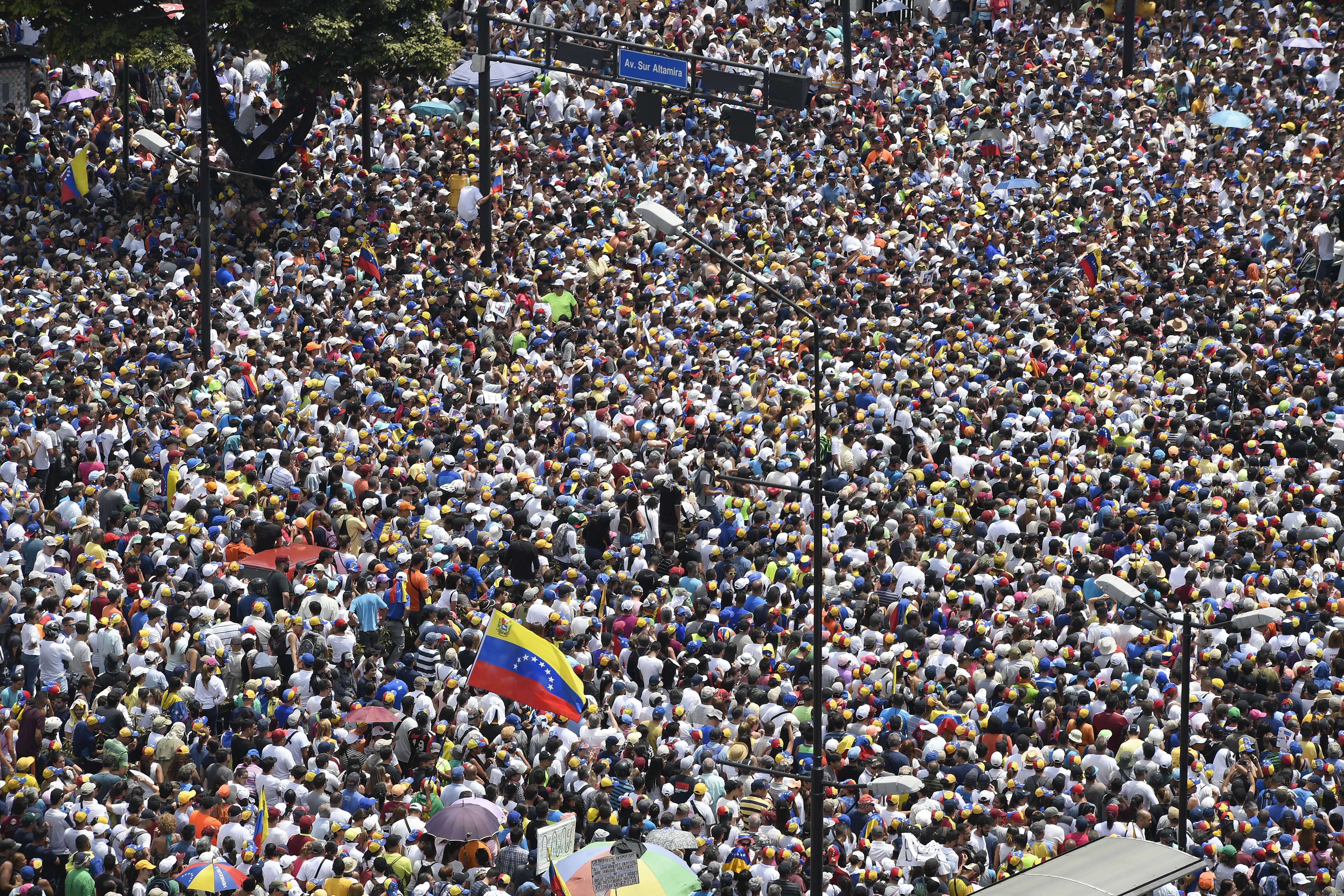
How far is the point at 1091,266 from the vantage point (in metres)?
30.3

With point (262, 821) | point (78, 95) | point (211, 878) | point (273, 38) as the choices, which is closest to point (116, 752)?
point (262, 821)

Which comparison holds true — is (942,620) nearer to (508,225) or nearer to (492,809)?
(492,809)

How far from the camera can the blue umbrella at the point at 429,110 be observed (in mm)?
33875

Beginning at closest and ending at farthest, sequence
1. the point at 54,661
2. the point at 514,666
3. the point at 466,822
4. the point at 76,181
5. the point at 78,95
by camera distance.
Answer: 1. the point at 466,822
2. the point at 514,666
3. the point at 54,661
4. the point at 76,181
5. the point at 78,95

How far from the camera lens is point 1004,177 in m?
34.1

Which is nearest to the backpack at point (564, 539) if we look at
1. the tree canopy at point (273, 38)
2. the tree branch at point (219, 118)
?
the tree canopy at point (273, 38)

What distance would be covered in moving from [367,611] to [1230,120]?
20733 mm

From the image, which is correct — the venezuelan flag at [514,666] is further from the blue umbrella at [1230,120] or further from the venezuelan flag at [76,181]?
the blue umbrella at [1230,120]

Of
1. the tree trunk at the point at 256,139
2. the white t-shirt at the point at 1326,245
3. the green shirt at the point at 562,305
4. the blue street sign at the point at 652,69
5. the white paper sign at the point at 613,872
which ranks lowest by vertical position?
the white paper sign at the point at 613,872

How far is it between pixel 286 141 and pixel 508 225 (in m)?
4.39

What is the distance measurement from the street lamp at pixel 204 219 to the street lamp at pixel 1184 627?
39.9ft

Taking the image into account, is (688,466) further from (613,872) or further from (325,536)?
(613,872)

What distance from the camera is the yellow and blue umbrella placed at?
15805mm

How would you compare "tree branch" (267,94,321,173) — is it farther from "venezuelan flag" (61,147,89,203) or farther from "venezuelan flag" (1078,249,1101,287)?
"venezuelan flag" (1078,249,1101,287)
